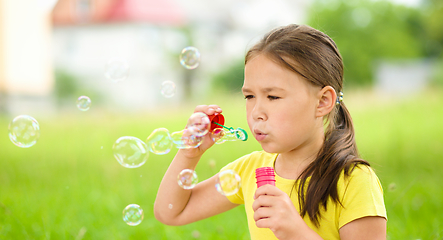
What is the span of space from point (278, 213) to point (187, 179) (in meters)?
0.52

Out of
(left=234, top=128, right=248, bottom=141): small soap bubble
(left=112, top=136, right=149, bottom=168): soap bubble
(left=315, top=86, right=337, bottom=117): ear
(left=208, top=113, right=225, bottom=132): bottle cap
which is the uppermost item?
(left=315, top=86, right=337, bottom=117): ear

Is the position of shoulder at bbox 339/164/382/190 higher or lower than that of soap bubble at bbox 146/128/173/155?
lower

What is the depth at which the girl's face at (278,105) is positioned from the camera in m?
1.44

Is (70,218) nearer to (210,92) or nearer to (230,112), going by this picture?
(230,112)

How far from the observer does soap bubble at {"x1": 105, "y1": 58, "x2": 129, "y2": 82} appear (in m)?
2.44

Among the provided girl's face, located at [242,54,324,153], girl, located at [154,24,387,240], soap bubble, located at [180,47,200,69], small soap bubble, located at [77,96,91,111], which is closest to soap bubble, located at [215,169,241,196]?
girl, located at [154,24,387,240]

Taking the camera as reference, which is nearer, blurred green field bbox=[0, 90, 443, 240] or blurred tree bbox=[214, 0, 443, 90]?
blurred green field bbox=[0, 90, 443, 240]

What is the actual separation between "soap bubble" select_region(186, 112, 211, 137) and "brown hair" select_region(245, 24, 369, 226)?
0.93ft

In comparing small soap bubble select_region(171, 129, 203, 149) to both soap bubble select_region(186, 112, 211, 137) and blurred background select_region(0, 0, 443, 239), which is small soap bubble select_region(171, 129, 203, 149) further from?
blurred background select_region(0, 0, 443, 239)

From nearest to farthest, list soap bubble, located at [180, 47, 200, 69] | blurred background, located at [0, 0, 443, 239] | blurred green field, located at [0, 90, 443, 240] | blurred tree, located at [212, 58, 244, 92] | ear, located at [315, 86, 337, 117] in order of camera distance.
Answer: ear, located at [315, 86, 337, 117], soap bubble, located at [180, 47, 200, 69], blurred green field, located at [0, 90, 443, 240], blurred background, located at [0, 0, 443, 239], blurred tree, located at [212, 58, 244, 92]

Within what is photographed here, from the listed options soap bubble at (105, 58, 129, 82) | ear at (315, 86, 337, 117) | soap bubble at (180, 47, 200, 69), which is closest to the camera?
ear at (315, 86, 337, 117)

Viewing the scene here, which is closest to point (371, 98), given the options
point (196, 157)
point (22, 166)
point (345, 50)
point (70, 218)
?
point (22, 166)

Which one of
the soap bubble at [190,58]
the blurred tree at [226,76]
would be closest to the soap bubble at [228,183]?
the soap bubble at [190,58]

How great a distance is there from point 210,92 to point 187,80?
2330 mm
